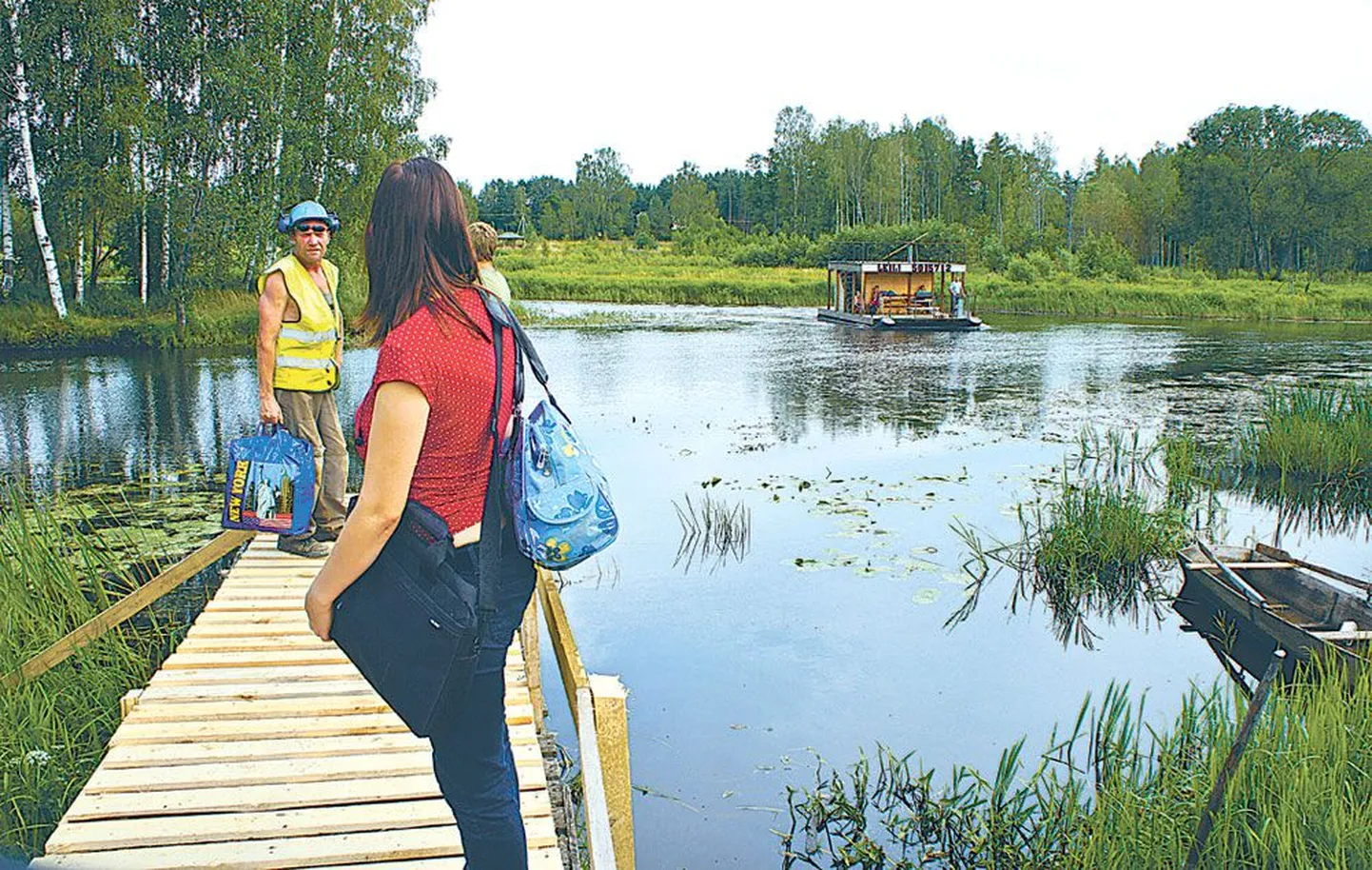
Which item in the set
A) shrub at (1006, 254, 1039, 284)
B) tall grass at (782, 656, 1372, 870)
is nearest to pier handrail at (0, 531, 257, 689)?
tall grass at (782, 656, 1372, 870)

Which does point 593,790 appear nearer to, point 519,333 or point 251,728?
point 519,333

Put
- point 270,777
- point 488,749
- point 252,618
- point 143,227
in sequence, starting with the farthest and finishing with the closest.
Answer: point 143,227 < point 252,618 < point 270,777 < point 488,749

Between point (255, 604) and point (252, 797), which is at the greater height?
point (255, 604)

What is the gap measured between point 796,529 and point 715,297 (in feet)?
121

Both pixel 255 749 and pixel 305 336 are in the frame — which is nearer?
pixel 255 749

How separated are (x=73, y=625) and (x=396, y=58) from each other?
72.1ft

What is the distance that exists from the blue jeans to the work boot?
359 centimetres

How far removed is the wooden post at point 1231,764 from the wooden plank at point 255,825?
6.40 feet

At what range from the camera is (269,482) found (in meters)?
5.04

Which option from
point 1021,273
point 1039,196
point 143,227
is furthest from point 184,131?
point 1039,196

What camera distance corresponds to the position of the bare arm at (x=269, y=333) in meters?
5.12

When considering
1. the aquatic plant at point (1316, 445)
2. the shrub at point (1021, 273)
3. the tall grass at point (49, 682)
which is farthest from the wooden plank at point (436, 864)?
the shrub at point (1021, 273)

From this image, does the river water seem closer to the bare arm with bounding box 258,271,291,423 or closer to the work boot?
the work boot

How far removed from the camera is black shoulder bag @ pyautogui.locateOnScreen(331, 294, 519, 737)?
219 centimetres
